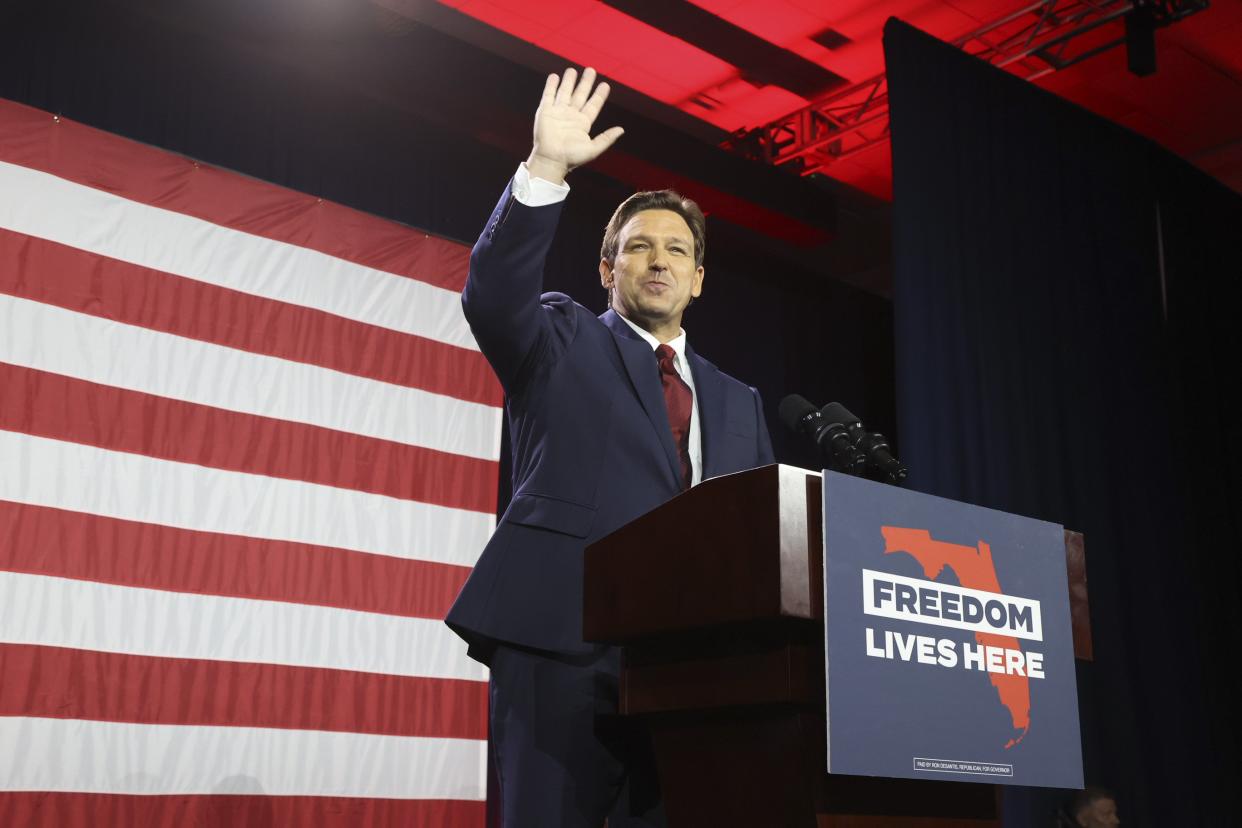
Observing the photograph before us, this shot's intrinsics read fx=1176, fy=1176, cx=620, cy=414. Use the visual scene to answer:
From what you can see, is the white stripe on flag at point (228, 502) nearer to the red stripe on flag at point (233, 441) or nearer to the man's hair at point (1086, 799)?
the red stripe on flag at point (233, 441)

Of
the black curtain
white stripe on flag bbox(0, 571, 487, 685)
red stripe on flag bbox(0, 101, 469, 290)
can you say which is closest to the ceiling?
the black curtain

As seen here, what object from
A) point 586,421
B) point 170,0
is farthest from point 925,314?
point 586,421

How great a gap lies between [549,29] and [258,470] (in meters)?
2.33

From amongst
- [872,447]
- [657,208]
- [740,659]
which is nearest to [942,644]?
[740,659]

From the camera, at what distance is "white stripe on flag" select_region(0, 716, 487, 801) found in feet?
10.5

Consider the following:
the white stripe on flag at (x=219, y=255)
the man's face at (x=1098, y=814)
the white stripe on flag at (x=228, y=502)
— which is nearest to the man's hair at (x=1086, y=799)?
the man's face at (x=1098, y=814)

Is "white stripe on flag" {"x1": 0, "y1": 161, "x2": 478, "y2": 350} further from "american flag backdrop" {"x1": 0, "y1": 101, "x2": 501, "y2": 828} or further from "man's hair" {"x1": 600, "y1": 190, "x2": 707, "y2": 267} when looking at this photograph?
"man's hair" {"x1": 600, "y1": 190, "x2": 707, "y2": 267}

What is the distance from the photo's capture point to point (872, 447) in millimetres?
1396

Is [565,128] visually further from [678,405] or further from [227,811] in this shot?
[227,811]

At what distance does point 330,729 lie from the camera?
3.77 metres

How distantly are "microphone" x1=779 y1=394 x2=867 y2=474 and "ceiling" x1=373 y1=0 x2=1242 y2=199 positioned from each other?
3.55 meters

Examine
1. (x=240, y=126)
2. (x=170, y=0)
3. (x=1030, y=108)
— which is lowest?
(x=240, y=126)

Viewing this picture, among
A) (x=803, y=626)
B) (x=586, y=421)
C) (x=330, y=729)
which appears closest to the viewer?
(x=803, y=626)

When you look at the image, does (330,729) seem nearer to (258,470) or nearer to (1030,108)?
(258,470)
